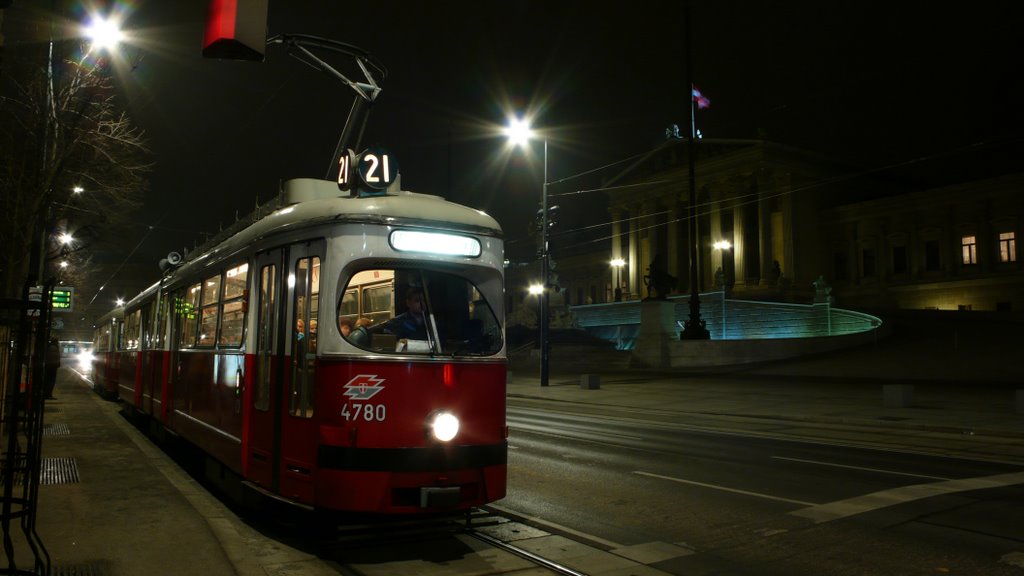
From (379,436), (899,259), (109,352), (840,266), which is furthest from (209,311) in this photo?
(840,266)

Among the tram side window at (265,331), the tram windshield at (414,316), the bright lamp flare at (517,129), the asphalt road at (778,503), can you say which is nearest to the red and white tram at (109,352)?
the asphalt road at (778,503)

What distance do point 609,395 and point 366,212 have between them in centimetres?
2145

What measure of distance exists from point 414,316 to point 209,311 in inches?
158

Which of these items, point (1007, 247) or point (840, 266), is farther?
point (840, 266)

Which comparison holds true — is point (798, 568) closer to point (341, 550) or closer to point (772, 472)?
point (341, 550)

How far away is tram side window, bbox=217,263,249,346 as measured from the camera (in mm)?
7898

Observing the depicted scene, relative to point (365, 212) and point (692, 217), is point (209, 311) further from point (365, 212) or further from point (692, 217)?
point (692, 217)

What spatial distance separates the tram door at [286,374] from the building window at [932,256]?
6873 centimetres

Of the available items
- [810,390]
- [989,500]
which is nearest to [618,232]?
[810,390]

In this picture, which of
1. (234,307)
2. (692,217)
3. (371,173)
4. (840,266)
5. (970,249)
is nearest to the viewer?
(371,173)

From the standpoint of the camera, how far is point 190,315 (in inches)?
412

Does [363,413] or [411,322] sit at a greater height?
[411,322]

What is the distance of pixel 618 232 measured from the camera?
8675 cm

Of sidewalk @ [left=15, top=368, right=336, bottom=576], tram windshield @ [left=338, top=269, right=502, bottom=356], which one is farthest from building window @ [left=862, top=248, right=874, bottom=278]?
tram windshield @ [left=338, top=269, right=502, bottom=356]
